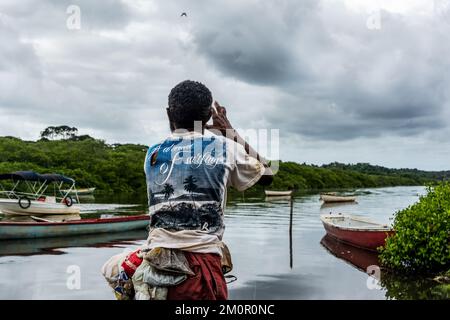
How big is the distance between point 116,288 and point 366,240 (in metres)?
18.2

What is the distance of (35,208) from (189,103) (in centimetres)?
3132

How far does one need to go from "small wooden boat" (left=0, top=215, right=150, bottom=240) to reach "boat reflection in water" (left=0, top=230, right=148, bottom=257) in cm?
22

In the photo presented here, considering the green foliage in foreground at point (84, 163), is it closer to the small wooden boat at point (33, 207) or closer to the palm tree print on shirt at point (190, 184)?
the small wooden boat at point (33, 207)

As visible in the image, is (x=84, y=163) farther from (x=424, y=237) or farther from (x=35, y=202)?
(x=424, y=237)

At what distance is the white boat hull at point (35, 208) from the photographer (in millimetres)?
31047

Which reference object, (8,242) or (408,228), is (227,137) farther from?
(8,242)

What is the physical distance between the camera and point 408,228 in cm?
1385

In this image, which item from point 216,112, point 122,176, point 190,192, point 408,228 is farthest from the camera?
point 122,176

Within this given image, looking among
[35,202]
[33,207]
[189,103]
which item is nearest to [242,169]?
[189,103]

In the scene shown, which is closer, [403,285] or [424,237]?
[424,237]

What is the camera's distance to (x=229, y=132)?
3311 millimetres

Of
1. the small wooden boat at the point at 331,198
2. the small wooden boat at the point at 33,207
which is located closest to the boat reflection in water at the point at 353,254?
the small wooden boat at the point at 33,207

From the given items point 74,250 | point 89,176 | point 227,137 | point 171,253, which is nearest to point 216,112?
point 227,137

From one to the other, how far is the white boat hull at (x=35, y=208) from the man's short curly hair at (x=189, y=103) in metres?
30.2
